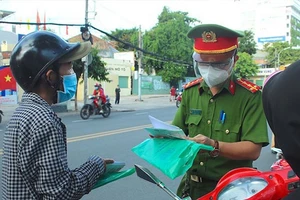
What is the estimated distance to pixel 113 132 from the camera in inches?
409

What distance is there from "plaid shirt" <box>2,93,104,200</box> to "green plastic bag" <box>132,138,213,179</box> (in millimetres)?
319

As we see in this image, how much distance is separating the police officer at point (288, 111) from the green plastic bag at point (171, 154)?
0.51 m

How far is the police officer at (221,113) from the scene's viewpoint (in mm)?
1874

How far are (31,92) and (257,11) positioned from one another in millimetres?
114063

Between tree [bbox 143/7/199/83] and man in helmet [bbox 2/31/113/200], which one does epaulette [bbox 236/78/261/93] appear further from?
tree [bbox 143/7/199/83]

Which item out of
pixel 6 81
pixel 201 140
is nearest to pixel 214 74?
pixel 201 140

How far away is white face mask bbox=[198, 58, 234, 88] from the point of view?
6.57 feet

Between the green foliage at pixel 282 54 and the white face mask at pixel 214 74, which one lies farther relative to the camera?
the green foliage at pixel 282 54

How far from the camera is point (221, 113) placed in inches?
79.7

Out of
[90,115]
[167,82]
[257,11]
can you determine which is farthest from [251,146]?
[257,11]

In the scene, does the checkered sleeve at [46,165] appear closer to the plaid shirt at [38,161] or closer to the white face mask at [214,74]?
the plaid shirt at [38,161]

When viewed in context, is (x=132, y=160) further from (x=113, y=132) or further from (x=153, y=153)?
(x=153, y=153)

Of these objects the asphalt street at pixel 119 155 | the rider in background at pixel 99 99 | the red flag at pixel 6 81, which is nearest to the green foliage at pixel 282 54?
the rider in background at pixel 99 99

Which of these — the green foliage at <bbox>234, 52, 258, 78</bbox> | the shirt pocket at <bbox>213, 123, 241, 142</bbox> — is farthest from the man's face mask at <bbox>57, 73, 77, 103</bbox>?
the green foliage at <bbox>234, 52, 258, 78</bbox>
